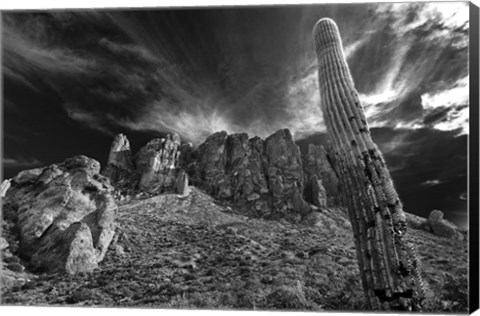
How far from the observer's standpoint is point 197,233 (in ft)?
28.6

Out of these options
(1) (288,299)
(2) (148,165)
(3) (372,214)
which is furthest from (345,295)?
(2) (148,165)

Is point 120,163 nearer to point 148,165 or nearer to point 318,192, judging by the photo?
point 148,165

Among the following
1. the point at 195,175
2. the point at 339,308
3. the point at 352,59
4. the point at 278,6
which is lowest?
the point at 339,308

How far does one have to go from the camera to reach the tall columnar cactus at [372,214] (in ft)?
18.8

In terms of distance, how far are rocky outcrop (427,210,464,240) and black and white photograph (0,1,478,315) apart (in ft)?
0.12

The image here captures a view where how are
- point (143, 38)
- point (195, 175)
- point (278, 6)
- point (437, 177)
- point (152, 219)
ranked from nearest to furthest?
1. point (437, 177)
2. point (278, 6)
3. point (143, 38)
4. point (152, 219)
5. point (195, 175)

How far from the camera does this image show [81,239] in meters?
8.55

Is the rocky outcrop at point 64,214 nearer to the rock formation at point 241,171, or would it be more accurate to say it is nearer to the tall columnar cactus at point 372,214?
the rock formation at point 241,171

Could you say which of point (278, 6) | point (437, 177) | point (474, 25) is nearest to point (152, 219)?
point (278, 6)

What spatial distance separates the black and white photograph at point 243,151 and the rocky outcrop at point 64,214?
40mm

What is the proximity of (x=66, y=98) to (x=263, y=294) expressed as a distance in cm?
548

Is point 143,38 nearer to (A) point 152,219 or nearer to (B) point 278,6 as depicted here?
(B) point 278,6

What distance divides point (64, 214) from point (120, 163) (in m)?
1.64

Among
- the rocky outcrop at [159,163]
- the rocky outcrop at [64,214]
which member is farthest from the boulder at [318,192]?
the rocky outcrop at [64,214]
